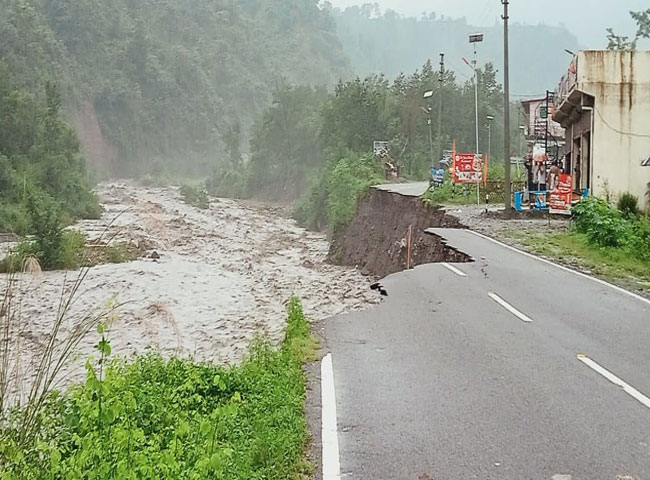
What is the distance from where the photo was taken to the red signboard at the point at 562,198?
2559cm

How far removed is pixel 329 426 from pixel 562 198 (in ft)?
67.6

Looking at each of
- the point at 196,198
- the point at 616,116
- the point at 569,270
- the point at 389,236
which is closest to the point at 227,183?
the point at 196,198

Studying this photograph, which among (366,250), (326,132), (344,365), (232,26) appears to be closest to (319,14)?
(232,26)

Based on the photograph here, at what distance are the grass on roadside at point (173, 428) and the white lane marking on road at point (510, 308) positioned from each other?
4.08 metres

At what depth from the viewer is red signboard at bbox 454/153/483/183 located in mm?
30250

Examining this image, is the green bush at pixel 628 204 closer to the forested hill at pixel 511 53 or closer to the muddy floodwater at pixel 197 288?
the muddy floodwater at pixel 197 288

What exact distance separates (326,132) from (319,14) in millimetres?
105081

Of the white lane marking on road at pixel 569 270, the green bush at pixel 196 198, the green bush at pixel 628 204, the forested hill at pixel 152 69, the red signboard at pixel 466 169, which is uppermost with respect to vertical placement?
the forested hill at pixel 152 69

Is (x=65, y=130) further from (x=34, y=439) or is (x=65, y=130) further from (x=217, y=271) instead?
(x=34, y=439)

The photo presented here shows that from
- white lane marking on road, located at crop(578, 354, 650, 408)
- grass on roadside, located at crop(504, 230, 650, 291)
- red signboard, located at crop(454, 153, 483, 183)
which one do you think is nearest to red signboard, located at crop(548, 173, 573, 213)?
grass on roadside, located at crop(504, 230, 650, 291)

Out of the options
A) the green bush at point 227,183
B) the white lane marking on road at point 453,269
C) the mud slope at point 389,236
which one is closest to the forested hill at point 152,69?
the green bush at point 227,183

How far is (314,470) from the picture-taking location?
587cm

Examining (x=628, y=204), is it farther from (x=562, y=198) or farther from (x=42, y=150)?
(x=42, y=150)

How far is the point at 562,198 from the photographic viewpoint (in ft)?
84.3
